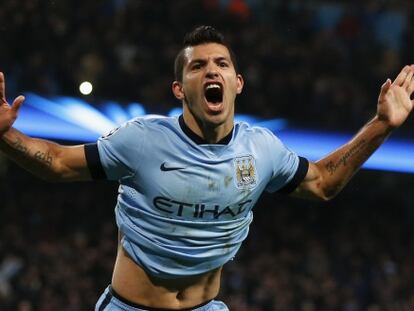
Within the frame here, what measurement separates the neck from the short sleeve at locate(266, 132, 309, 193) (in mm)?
227

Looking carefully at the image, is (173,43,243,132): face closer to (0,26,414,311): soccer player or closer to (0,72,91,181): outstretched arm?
(0,26,414,311): soccer player

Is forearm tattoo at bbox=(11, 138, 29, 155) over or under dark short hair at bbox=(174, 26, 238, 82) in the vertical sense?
under

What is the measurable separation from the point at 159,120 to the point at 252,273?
7.14m

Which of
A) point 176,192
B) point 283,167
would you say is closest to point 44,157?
point 176,192

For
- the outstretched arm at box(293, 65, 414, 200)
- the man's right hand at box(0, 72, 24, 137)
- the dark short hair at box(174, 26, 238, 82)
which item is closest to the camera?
the man's right hand at box(0, 72, 24, 137)

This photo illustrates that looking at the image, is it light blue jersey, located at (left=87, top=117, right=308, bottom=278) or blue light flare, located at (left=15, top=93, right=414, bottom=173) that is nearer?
light blue jersey, located at (left=87, top=117, right=308, bottom=278)

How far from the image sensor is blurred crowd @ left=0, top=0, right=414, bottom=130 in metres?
11.2

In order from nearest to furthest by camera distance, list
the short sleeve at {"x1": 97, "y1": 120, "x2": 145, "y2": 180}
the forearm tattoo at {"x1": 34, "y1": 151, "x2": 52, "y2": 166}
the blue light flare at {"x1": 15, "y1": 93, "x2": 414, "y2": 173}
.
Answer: the forearm tattoo at {"x1": 34, "y1": 151, "x2": 52, "y2": 166} → the short sleeve at {"x1": 97, "y1": 120, "x2": 145, "y2": 180} → the blue light flare at {"x1": 15, "y1": 93, "x2": 414, "y2": 173}

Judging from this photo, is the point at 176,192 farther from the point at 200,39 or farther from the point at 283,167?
the point at 200,39

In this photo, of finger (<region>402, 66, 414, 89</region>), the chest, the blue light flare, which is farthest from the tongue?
the blue light flare

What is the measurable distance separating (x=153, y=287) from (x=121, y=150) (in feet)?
1.94

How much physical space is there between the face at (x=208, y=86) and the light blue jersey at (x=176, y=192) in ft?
0.29

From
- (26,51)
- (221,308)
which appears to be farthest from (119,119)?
(221,308)

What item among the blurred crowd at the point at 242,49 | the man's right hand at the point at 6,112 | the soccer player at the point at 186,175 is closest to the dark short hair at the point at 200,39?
the soccer player at the point at 186,175
